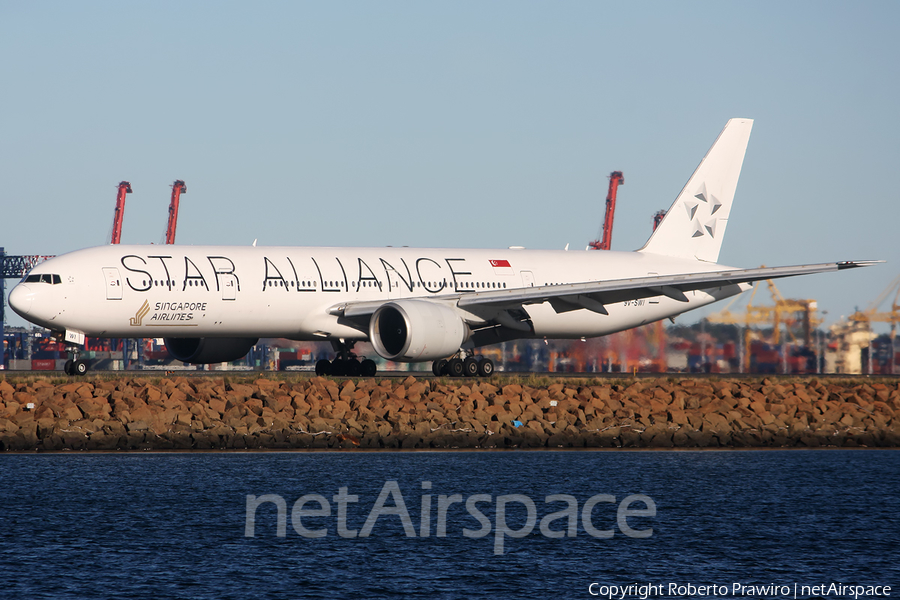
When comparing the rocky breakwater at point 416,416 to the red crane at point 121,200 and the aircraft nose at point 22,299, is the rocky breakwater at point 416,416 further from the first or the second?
the red crane at point 121,200

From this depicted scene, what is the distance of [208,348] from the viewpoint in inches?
1374

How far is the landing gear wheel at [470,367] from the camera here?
3422 cm

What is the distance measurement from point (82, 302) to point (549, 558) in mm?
19572

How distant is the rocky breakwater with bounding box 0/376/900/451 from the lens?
76.8ft

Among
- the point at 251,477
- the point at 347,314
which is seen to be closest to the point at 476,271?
the point at 347,314

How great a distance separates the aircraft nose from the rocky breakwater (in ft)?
5.80

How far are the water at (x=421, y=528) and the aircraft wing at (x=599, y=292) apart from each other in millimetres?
10412

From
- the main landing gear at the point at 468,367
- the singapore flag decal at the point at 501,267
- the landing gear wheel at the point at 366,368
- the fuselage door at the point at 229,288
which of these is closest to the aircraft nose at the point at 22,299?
the fuselage door at the point at 229,288

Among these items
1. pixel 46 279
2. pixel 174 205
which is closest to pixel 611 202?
pixel 174 205

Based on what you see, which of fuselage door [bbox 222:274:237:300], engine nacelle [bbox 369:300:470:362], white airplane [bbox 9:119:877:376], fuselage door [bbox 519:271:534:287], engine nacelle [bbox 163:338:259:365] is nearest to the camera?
white airplane [bbox 9:119:877:376]

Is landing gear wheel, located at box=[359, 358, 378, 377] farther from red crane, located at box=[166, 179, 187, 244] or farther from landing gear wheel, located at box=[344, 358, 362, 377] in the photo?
red crane, located at box=[166, 179, 187, 244]

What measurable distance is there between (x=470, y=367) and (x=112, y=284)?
10326mm

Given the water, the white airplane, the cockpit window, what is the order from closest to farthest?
the water, the cockpit window, the white airplane

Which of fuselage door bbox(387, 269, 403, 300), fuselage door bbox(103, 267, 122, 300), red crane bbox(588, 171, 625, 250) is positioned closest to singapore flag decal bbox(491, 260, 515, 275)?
fuselage door bbox(387, 269, 403, 300)
